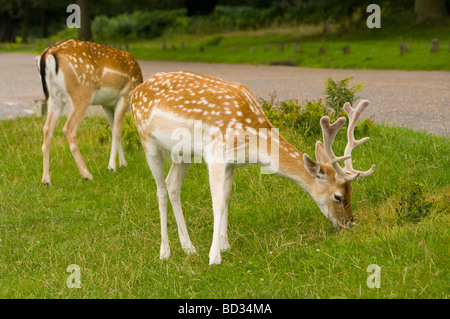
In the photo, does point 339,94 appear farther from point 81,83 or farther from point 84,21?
point 84,21

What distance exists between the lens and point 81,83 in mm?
7586

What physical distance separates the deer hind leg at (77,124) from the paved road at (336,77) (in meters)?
3.37

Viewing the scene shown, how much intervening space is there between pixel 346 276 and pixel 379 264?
0.90 feet

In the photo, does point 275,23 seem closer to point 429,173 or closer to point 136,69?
point 136,69

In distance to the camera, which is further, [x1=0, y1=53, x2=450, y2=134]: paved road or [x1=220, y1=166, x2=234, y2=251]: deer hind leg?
[x1=0, y1=53, x2=450, y2=134]: paved road

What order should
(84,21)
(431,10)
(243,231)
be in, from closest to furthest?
(243,231), (431,10), (84,21)

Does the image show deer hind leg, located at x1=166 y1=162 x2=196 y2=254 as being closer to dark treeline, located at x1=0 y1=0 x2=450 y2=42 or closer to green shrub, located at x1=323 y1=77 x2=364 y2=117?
green shrub, located at x1=323 y1=77 x2=364 y2=117

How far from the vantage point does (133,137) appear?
27.6ft

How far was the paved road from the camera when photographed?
31.0 ft

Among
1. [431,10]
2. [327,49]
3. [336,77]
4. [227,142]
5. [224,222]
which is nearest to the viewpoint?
[227,142]

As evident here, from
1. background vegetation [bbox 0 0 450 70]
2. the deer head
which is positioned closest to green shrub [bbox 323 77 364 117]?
the deer head

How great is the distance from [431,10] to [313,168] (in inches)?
777

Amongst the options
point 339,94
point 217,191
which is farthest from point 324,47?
point 217,191
